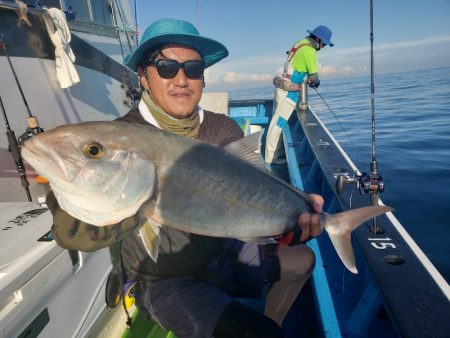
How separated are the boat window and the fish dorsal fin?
6.47 m

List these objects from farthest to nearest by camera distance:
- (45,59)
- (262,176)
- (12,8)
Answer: (45,59)
(12,8)
(262,176)

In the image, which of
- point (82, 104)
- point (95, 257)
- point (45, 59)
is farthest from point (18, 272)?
point (82, 104)

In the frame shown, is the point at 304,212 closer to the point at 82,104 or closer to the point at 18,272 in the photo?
the point at 18,272

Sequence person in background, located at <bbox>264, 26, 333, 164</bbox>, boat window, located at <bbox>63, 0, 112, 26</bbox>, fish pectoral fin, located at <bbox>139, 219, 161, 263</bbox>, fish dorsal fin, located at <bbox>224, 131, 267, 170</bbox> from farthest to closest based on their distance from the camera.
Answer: person in background, located at <bbox>264, 26, 333, 164</bbox> < boat window, located at <bbox>63, 0, 112, 26</bbox> < fish dorsal fin, located at <bbox>224, 131, 267, 170</bbox> < fish pectoral fin, located at <bbox>139, 219, 161, 263</bbox>

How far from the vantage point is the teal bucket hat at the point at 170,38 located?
8.04 ft

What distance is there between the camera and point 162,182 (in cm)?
179

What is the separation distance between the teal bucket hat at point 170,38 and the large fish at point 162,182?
1.04m

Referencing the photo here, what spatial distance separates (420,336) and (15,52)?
5.62 metres

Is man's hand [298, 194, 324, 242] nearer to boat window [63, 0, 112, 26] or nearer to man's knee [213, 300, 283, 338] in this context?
man's knee [213, 300, 283, 338]

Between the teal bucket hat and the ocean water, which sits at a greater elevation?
the teal bucket hat

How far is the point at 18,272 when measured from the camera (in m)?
1.49

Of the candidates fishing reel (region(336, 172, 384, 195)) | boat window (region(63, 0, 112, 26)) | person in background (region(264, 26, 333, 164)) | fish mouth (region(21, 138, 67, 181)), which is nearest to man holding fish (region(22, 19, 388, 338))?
fish mouth (region(21, 138, 67, 181))

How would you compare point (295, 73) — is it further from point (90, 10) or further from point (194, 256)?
point (194, 256)

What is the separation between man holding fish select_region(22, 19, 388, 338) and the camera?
164 cm
